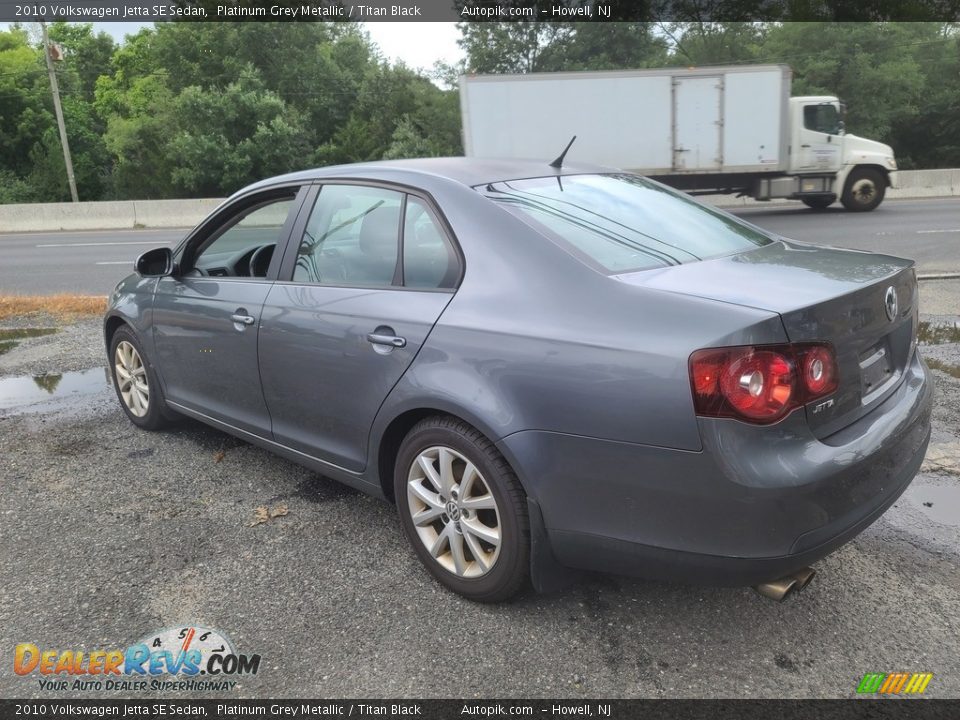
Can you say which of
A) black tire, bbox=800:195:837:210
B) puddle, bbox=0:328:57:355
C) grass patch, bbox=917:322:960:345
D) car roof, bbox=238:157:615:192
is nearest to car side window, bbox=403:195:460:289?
car roof, bbox=238:157:615:192

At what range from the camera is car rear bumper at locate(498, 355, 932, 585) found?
6.98 ft

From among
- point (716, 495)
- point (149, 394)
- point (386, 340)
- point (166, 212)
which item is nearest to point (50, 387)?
point (149, 394)

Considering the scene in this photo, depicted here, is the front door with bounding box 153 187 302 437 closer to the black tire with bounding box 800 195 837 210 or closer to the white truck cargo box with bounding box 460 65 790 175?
the white truck cargo box with bounding box 460 65 790 175

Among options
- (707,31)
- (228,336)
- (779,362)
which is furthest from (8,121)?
(779,362)

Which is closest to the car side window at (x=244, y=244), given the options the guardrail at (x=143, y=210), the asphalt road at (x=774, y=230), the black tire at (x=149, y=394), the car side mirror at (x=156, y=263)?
the car side mirror at (x=156, y=263)

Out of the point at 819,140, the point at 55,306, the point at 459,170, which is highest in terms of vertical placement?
the point at 819,140

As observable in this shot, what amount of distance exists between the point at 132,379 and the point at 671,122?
15.1 metres

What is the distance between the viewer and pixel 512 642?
2.58 metres

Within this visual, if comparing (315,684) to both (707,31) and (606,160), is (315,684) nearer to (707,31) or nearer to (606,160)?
(606,160)

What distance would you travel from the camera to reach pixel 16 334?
25.1ft

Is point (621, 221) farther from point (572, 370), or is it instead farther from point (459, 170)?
point (572, 370)

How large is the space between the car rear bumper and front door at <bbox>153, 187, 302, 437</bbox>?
1663 mm

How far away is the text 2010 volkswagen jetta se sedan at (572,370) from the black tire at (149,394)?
0.94 metres

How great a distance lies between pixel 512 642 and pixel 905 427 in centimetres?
151
